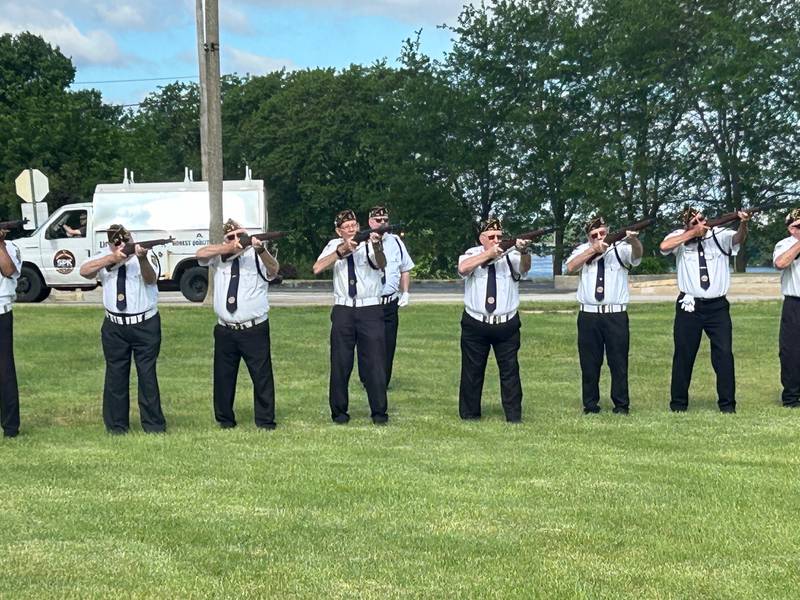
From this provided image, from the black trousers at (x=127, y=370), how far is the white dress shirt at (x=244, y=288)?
2.05ft

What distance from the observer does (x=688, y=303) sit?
34.1 ft

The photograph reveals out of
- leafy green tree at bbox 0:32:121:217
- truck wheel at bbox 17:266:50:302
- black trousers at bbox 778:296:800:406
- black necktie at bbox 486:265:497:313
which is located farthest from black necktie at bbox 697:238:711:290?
leafy green tree at bbox 0:32:121:217

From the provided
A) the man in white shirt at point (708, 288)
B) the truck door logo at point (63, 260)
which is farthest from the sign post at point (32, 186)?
the man in white shirt at point (708, 288)

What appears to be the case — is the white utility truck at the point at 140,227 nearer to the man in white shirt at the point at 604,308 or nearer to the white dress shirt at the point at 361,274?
the white dress shirt at the point at 361,274

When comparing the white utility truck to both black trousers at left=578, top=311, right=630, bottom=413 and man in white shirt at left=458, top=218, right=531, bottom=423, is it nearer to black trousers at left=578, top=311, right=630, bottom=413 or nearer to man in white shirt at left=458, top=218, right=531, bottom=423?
black trousers at left=578, top=311, right=630, bottom=413

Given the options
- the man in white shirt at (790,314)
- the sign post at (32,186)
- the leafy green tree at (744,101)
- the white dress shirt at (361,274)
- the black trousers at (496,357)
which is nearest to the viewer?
the white dress shirt at (361,274)

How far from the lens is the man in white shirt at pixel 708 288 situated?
10289 mm

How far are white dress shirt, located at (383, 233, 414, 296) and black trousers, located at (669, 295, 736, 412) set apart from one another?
2955 mm

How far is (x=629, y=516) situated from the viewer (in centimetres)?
621

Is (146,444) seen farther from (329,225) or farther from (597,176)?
(329,225)

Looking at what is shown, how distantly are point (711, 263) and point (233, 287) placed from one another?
4.57 metres

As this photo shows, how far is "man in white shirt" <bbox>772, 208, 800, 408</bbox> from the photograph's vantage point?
1064 cm

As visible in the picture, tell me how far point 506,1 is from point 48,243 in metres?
19.3

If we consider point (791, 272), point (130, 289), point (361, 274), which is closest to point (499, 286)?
point (361, 274)
